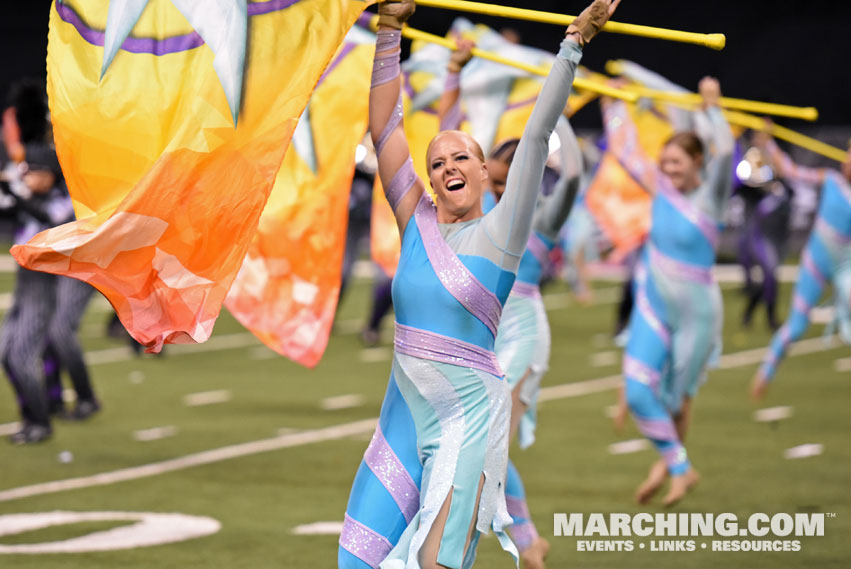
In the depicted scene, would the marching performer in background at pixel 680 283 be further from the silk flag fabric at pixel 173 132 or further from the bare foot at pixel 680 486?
the silk flag fabric at pixel 173 132

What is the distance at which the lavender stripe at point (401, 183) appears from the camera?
17.5ft

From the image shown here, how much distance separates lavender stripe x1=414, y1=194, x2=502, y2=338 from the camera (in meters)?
5.07

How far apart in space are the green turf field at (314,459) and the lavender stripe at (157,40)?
2600 millimetres

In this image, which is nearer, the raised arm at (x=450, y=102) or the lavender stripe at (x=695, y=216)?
the raised arm at (x=450, y=102)

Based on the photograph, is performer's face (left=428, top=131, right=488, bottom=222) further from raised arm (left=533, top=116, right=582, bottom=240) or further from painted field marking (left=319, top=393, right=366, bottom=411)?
painted field marking (left=319, top=393, right=366, bottom=411)

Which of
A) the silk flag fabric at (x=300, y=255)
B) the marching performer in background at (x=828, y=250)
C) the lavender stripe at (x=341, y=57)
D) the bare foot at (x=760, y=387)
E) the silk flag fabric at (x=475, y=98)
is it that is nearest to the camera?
the silk flag fabric at (x=300, y=255)

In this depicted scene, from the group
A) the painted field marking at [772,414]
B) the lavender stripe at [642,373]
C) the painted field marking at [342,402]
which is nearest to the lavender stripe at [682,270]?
the lavender stripe at [642,373]

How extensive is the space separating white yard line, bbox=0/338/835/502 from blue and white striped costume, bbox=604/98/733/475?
183 centimetres

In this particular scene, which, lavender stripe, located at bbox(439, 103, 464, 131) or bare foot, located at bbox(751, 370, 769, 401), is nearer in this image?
lavender stripe, located at bbox(439, 103, 464, 131)

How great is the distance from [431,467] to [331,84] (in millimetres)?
3213

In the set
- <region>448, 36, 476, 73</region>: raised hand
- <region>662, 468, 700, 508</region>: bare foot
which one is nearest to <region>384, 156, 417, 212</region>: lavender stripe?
<region>448, 36, 476, 73</region>: raised hand

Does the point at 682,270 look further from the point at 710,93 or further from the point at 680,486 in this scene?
the point at 680,486

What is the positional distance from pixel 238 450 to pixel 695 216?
3.46 m

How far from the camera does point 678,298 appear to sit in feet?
29.9
